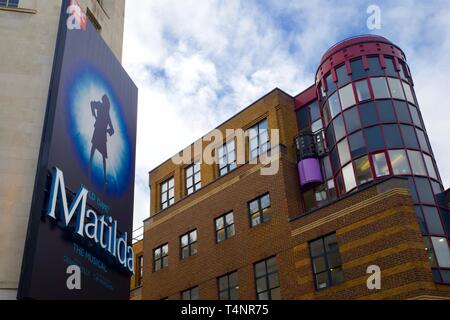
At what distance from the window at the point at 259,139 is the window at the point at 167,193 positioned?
7.92 metres

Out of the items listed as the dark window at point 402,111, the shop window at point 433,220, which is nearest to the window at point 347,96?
the dark window at point 402,111

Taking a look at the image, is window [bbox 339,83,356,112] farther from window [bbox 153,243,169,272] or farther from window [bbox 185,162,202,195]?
window [bbox 153,243,169,272]

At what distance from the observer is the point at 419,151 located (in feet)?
81.3

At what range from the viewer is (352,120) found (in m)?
26.3

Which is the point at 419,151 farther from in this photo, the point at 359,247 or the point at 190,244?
the point at 190,244

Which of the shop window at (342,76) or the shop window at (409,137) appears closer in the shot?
the shop window at (409,137)

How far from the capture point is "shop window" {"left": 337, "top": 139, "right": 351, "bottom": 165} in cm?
2591

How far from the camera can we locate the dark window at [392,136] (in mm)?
24641

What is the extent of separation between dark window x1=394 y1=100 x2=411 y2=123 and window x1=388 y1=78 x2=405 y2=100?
382mm

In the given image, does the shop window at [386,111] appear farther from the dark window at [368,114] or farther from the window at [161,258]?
the window at [161,258]

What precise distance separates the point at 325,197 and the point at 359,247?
540cm

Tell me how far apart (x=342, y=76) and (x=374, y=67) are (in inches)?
69.3

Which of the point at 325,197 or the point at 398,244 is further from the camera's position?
the point at 325,197

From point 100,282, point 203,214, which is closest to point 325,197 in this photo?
point 203,214
